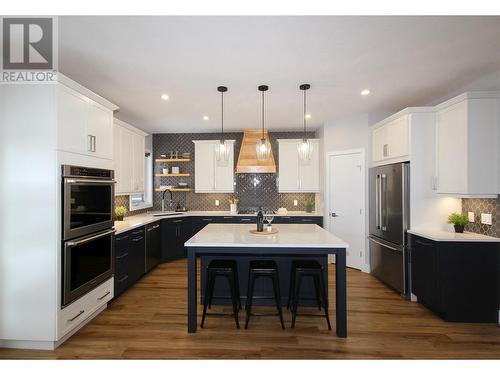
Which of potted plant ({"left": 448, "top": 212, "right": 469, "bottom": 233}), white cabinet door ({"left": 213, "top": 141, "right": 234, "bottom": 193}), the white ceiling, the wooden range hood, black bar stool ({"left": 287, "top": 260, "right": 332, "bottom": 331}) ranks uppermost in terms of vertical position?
the white ceiling

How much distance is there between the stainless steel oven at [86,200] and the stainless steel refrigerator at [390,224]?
361 centimetres

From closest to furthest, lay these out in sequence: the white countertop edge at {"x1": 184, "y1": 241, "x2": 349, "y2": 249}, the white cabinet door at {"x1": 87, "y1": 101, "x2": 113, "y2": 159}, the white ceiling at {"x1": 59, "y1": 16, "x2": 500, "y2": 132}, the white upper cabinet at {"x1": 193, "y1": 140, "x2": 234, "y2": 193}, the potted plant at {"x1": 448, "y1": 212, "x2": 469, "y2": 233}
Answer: the white ceiling at {"x1": 59, "y1": 16, "x2": 500, "y2": 132} < the white countertop edge at {"x1": 184, "y1": 241, "x2": 349, "y2": 249} < the white cabinet door at {"x1": 87, "y1": 101, "x2": 113, "y2": 159} < the potted plant at {"x1": 448, "y1": 212, "x2": 469, "y2": 233} < the white upper cabinet at {"x1": 193, "y1": 140, "x2": 234, "y2": 193}

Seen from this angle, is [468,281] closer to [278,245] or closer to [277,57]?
[278,245]

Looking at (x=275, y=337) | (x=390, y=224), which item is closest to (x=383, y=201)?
(x=390, y=224)

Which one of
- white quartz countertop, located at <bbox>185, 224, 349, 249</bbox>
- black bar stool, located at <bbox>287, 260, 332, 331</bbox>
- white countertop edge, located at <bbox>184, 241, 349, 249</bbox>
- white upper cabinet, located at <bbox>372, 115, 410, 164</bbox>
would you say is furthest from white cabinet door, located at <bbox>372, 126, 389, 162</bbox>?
black bar stool, located at <bbox>287, 260, 332, 331</bbox>

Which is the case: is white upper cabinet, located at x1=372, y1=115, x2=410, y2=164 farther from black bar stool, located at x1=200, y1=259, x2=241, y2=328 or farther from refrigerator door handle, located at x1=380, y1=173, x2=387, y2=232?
black bar stool, located at x1=200, y1=259, x2=241, y2=328

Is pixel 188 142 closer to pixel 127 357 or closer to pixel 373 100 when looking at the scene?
pixel 373 100

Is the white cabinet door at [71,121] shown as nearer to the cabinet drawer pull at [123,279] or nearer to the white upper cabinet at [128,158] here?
the white upper cabinet at [128,158]

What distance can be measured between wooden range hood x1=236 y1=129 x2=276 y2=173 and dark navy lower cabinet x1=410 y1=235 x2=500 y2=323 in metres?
3.16

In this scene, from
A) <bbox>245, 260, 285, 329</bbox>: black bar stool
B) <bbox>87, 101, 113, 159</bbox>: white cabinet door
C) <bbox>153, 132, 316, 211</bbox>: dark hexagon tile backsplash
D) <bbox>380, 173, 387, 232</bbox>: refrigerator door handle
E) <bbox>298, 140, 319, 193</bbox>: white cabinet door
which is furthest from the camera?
<bbox>153, 132, 316, 211</bbox>: dark hexagon tile backsplash

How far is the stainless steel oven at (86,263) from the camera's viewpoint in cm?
229

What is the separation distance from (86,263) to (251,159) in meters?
3.45

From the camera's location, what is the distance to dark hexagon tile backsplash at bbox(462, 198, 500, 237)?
2.81m

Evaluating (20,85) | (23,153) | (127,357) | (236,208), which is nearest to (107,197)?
(23,153)
